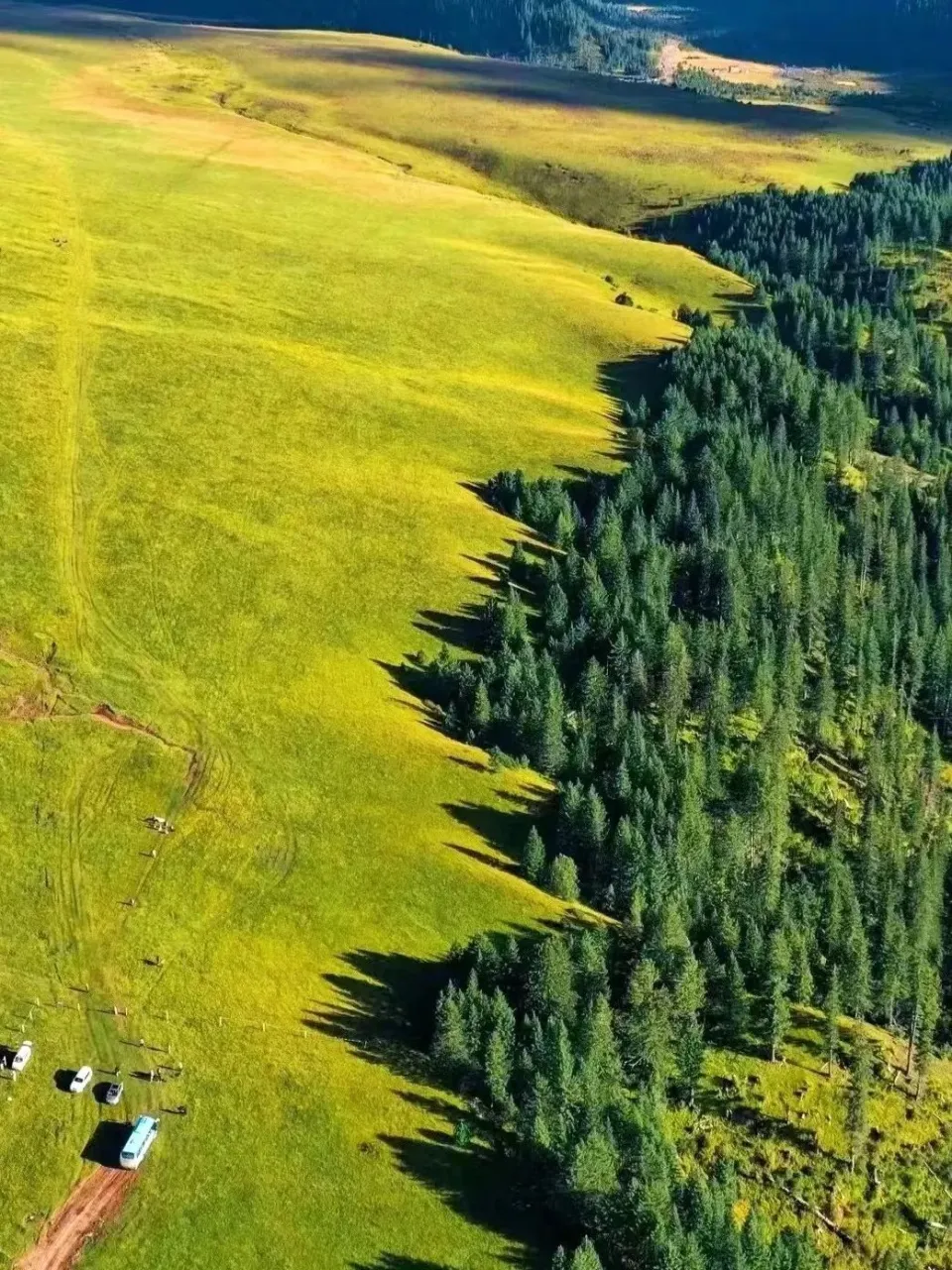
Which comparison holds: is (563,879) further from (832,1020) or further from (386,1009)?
(832,1020)

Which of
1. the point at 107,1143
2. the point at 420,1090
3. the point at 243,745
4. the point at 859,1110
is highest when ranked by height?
the point at 243,745

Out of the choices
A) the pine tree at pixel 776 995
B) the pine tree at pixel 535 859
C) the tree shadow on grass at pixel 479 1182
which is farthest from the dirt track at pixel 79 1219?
the pine tree at pixel 776 995

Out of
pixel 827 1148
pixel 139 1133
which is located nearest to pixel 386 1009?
pixel 139 1133

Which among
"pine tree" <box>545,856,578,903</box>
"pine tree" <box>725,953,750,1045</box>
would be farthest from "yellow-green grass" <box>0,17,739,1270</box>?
"pine tree" <box>725,953,750,1045</box>

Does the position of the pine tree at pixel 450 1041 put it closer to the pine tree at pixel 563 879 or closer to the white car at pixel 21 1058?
the pine tree at pixel 563 879

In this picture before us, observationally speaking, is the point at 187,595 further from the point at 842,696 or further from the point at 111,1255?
the point at 842,696

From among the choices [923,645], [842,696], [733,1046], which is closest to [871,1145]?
[733,1046]

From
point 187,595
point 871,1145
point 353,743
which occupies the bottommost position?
A: point 871,1145
